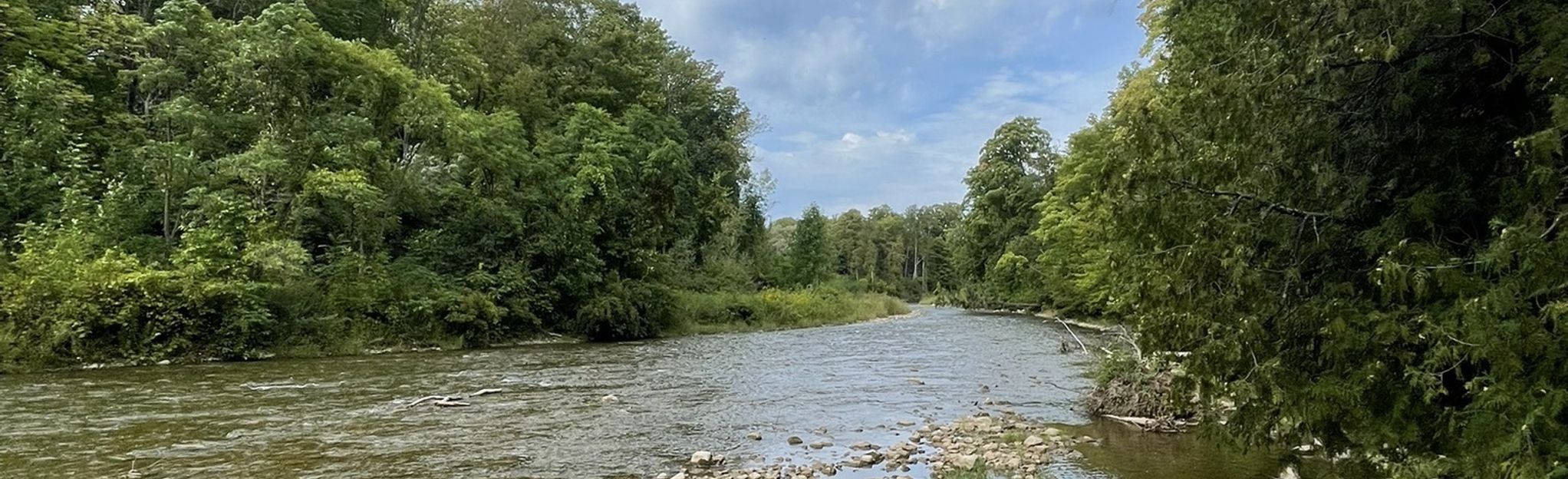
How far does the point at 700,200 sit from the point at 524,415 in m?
30.0

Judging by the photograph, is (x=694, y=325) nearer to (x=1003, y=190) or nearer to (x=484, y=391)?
(x=484, y=391)

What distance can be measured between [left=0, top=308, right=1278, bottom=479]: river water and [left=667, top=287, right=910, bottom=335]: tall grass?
12700 millimetres

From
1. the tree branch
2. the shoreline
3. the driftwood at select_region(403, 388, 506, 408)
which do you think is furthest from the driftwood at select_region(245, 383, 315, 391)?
the tree branch

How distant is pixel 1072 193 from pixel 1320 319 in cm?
3636

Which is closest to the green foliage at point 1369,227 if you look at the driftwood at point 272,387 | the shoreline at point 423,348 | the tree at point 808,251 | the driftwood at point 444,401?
the driftwood at point 444,401

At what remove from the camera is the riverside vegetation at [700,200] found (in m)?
4.66

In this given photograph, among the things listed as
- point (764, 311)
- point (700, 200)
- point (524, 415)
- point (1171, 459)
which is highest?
point (700, 200)

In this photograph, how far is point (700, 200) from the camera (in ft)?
137

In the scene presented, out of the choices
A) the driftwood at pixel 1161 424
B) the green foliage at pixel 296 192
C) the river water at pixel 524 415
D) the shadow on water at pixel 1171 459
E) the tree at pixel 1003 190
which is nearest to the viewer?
the shadow on water at pixel 1171 459

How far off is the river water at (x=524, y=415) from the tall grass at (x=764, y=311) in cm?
1270

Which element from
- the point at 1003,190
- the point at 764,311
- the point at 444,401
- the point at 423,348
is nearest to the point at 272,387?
the point at 444,401

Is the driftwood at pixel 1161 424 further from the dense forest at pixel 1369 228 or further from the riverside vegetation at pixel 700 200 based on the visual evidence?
the dense forest at pixel 1369 228

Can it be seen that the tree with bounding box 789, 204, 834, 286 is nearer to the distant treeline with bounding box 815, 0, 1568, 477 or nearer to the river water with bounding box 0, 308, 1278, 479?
the river water with bounding box 0, 308, 1278, 479

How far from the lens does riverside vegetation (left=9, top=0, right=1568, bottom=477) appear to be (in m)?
4.66
